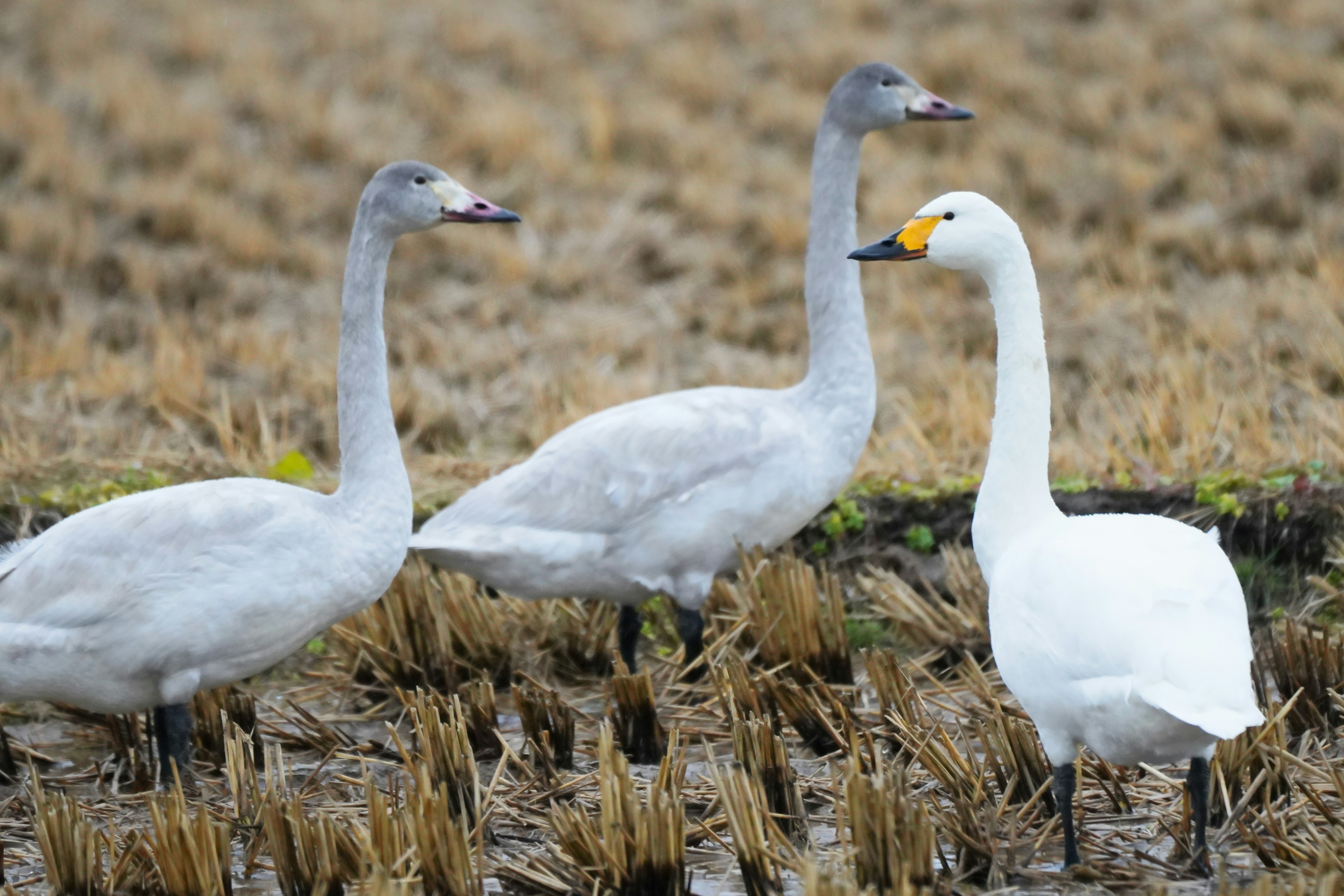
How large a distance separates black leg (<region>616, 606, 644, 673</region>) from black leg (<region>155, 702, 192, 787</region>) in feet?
5.52

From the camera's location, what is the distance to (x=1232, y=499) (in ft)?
19.8

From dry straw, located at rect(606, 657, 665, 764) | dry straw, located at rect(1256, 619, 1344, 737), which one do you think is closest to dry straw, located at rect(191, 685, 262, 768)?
dry straw, located at rect(606, 657, 665, 764)

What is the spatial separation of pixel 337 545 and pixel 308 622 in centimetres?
24

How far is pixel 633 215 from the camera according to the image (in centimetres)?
1362

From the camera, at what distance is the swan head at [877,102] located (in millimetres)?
6469

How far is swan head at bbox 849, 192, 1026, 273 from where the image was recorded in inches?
170

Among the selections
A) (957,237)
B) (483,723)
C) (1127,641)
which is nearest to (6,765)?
(483,723)

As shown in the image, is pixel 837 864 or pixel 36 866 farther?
pixel 36 866

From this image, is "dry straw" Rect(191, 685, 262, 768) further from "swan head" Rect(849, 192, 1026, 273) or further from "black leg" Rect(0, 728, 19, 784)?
"swan head" Rect(849, 192, 1026, 273)

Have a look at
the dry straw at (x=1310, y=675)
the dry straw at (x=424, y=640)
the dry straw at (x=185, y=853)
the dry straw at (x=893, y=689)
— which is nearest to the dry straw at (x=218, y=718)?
the dry straw at (x=424, y=640)

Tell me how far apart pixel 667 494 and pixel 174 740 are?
6.24ft

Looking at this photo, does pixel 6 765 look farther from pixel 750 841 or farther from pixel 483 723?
pixel 750 841

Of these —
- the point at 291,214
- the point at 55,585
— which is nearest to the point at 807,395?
the point at 55,585

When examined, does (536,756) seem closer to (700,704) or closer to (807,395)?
(700,704)
